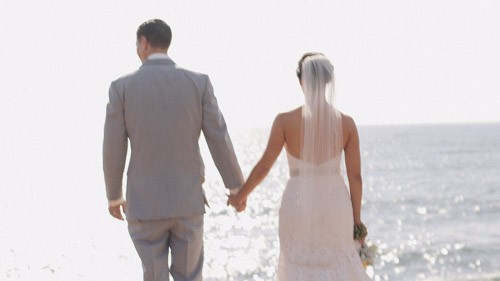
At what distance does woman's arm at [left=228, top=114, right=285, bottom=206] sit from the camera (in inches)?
243

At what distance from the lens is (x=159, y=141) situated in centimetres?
599

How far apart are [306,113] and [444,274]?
17284 millimetres

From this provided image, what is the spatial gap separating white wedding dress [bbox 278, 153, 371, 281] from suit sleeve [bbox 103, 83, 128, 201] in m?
1.08

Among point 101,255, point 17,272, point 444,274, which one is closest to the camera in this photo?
point 444,274

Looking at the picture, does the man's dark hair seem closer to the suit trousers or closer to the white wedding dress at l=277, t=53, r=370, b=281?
the white wedding dress at l=277, t=53, r=370, b=281

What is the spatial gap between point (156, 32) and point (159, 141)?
67cm

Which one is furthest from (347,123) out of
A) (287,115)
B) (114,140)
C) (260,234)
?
(260,234)

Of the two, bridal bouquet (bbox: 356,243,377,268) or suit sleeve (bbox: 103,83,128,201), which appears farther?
bridal bouquet (bbox: 356,243,377,268)

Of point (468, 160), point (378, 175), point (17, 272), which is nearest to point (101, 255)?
point (17, 272)

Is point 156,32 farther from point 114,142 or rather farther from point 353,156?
point 353,156

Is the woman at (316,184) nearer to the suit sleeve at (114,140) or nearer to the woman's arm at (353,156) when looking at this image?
the woman's arm at (353,156)

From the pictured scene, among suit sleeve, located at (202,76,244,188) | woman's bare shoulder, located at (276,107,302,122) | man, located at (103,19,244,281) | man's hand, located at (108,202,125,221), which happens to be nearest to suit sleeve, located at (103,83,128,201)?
man, located at (103,19,244,281)

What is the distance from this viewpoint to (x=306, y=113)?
6.20 m

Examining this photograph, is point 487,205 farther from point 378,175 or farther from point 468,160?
point 468,160
